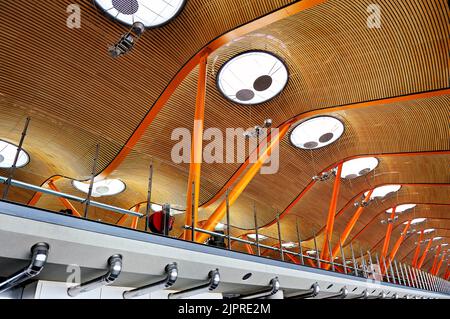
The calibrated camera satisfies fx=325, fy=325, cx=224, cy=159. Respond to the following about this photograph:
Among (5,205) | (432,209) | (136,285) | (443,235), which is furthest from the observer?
(443,235)

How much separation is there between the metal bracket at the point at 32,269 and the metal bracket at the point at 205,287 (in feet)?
7.69

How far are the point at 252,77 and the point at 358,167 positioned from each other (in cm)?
1085

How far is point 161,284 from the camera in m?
4.42

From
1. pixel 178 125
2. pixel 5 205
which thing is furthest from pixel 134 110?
pixel 5 205

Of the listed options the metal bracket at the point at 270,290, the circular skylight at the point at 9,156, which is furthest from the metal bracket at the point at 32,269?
the metal bracket at the point at 270,290

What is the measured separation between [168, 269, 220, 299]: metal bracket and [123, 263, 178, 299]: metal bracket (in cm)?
67

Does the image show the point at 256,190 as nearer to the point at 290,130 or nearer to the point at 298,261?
→ the point at 290,130

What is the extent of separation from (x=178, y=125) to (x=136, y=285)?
9.48 metres

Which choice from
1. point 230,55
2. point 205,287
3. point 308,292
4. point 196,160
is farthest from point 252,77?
point 205,287

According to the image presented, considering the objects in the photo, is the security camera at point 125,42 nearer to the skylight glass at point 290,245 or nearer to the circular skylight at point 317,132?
the skylight glass at point 290,245

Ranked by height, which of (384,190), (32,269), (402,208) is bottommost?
(32,269)

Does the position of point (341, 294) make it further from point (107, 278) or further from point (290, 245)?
point (107, 278)

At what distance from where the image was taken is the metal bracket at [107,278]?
12.6 ft
